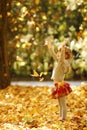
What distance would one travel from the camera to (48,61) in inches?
781

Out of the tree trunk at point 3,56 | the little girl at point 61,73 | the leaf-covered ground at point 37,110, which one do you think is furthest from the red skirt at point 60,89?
the tree trunk at point 3,56

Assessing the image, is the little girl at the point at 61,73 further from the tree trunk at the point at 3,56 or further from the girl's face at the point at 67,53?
the tree trunk at the point at 3,56

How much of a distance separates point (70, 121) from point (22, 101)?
2.41 m

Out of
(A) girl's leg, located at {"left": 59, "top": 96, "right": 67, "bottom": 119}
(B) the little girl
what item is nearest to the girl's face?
(B) the little girl

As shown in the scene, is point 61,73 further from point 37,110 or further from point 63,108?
point 37,110

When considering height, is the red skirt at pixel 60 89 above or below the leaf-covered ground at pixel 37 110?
above

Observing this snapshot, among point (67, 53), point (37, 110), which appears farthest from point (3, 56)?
point (67, 53)

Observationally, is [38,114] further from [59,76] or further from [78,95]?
[78,95]

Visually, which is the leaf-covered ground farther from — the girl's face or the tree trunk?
the girl's face

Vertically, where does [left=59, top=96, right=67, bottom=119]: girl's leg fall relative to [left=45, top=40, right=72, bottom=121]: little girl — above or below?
below

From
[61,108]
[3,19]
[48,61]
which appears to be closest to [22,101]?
[61,108]

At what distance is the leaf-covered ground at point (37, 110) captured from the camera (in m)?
7.18

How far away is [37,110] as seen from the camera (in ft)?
28.1

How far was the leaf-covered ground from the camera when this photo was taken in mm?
7184
